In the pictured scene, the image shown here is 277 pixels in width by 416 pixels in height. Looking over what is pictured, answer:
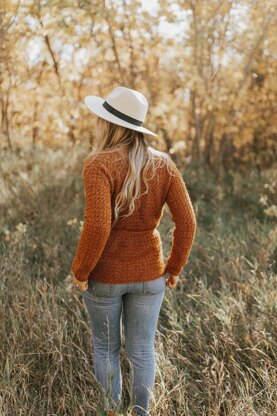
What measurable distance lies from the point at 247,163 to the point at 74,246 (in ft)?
15.7

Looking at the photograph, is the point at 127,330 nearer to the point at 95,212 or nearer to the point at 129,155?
the point at 95,212

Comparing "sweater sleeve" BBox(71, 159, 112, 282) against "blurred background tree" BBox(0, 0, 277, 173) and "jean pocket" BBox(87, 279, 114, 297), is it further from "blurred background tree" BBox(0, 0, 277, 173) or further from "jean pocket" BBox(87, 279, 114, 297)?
"blurred background tree" BBox(0, 0, 277, 173)

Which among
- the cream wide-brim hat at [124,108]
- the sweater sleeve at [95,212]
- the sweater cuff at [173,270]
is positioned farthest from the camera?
the sweater cuff at [173,270]

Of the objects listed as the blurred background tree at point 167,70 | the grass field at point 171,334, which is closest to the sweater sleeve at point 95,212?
the grass field at point 171,334

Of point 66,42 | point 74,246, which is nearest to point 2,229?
point 74,246

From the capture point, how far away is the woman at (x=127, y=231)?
1975 mm

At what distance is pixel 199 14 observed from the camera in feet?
19.2

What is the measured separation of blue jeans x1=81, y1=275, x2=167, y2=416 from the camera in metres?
2.12

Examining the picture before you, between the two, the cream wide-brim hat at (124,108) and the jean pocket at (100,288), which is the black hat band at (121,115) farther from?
the jean pocket at (100,288)

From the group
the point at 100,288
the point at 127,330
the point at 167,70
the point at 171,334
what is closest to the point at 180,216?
the point at 100,288

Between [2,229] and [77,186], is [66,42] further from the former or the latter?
[2,229]

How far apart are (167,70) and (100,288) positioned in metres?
5.61

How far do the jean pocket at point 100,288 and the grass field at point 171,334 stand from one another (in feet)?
1.70

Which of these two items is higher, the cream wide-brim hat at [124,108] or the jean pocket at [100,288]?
the cream wide-brim hat at [124,108]
